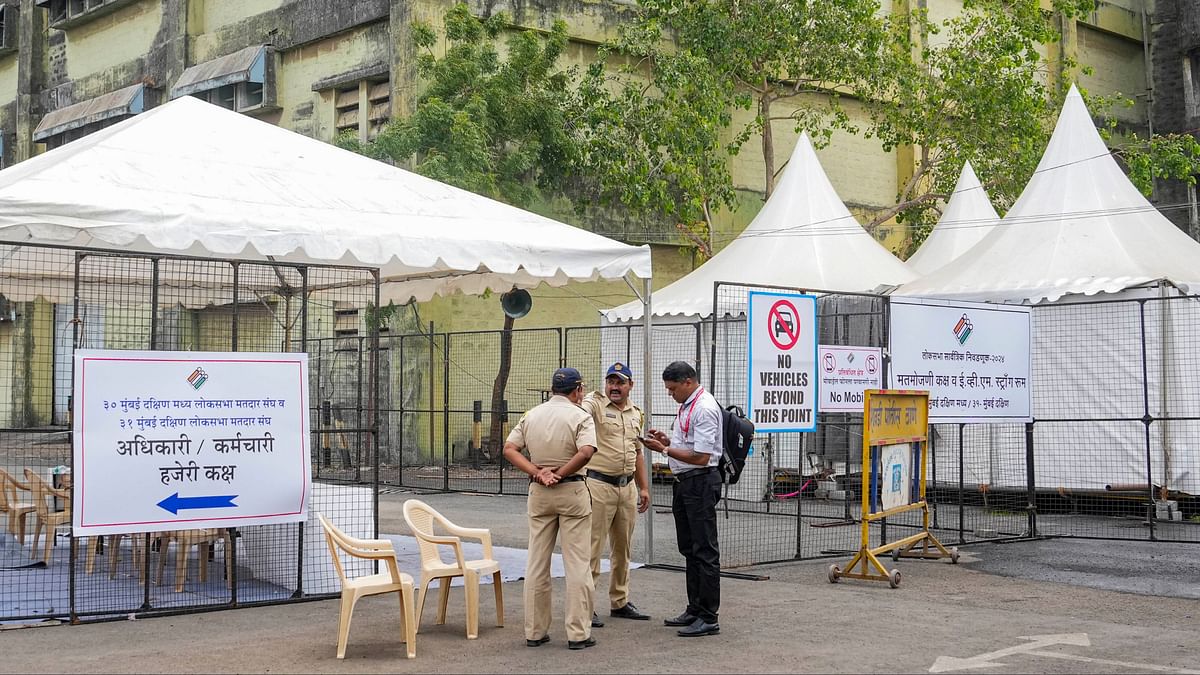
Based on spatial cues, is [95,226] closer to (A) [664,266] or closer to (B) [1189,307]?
(B) [1189,307]

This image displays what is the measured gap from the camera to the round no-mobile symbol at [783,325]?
1109 centimetres

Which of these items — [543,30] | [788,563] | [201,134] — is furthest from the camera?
[543,30]

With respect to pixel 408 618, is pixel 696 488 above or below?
above

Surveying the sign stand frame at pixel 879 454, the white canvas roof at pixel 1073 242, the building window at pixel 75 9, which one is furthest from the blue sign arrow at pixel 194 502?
the building window at pixel 75 9

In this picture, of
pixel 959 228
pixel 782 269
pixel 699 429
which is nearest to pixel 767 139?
pixel 959 228

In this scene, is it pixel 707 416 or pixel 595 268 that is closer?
pixel 707 416

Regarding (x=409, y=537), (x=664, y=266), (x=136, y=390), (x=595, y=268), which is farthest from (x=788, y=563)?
(x=664, y=266)

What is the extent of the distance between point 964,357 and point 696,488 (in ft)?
16.8

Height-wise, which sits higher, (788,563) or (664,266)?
(664,266)

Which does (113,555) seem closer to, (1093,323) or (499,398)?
(1093,323)

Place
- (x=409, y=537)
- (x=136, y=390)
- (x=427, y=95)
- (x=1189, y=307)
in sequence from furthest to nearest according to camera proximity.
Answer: (x=427, y=95), (x=1189, y=307), (x=409, y=537), (x=136, y=390)

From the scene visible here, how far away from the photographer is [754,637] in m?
8.35

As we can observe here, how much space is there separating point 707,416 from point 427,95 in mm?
15749

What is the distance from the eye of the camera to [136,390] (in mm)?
8570
